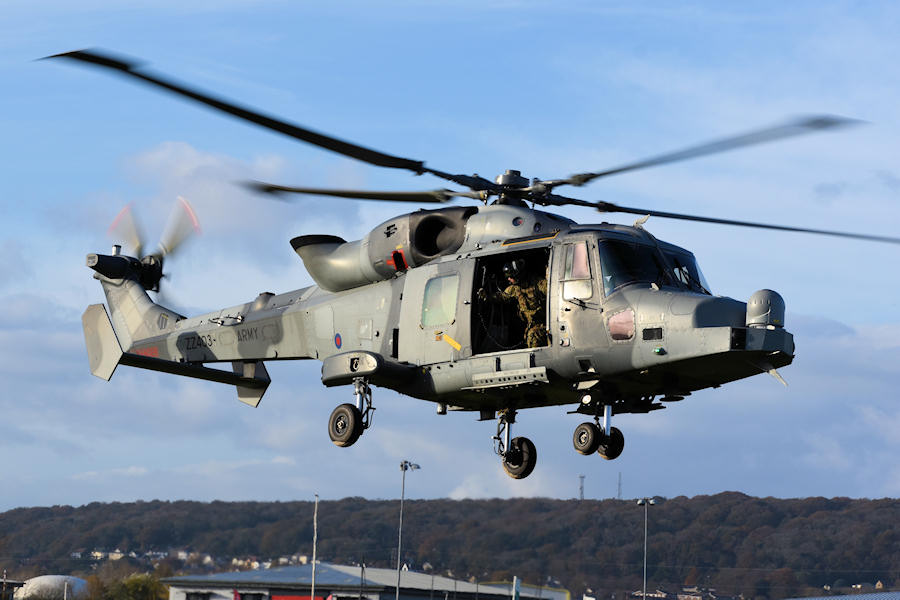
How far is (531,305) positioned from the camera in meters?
19.5

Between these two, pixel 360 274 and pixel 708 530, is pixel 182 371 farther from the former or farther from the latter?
pixel 708 530

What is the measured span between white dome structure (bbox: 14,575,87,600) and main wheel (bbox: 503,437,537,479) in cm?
5860

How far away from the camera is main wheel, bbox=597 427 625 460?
19.4 metres

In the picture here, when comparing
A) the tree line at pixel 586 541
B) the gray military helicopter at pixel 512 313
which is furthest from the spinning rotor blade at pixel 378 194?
the tree line at pixel 586 541

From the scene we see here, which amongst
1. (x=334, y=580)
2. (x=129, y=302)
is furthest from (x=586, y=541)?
(x=129, y=302)

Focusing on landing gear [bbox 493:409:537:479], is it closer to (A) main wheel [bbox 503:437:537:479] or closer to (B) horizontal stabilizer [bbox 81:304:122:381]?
(A) main wheel [bbox 503:437:537:479]

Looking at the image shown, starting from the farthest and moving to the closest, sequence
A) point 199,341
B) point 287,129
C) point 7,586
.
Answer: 1. point 7,586
2. point 199,341
3. point 287,129

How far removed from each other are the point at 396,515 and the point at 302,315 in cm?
5636

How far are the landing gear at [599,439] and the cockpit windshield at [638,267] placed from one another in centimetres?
222

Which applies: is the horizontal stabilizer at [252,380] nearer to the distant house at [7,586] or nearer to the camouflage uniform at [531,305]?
the camouflage uniform at [531,305]

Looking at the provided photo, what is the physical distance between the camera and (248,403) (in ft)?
80.6

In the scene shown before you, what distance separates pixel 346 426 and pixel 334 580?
171ft

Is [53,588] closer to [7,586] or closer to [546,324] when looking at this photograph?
[7,586]

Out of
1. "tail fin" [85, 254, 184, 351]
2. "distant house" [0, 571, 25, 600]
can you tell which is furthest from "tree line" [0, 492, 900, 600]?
"tail fin" [85, 254, 184, 351]
